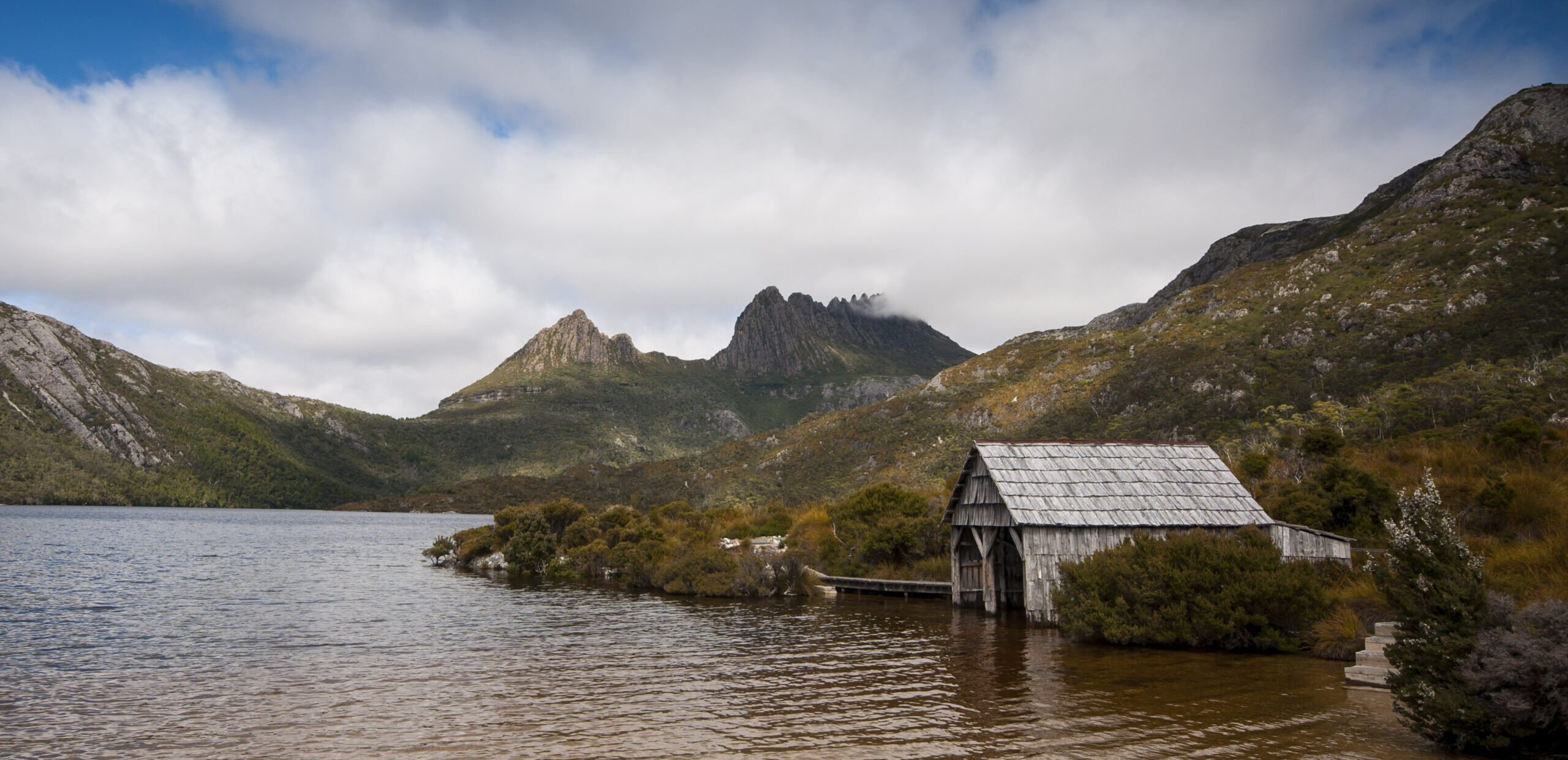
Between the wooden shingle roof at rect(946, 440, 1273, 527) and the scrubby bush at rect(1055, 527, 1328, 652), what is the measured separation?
6.48 feet

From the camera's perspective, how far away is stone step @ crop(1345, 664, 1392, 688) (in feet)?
46.6

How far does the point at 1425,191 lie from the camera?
106438mm

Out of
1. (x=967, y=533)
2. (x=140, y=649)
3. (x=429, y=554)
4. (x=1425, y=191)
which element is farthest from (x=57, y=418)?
(x=1425, y=191)

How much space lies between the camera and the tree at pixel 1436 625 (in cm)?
1007

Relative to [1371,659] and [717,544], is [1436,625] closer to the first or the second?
[1371,659]

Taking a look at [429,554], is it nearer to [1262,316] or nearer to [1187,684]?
[1187,684]

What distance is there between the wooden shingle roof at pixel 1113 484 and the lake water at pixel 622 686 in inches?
150

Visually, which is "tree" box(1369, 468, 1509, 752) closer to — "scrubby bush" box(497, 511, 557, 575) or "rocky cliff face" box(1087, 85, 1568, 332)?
"scrubby bush" box(497, 511, 557, 575)

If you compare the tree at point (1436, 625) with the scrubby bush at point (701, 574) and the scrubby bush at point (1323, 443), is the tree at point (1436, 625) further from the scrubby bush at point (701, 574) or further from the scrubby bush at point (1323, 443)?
the scrubby bush at point (701, 574)

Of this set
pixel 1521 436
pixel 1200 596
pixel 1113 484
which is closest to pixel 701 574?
pixel 1113 484

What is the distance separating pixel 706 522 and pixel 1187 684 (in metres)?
41.2

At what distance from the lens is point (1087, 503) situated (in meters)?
23.4

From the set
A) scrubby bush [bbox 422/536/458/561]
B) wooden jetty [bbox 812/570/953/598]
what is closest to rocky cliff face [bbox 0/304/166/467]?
scrubby bush [bbox 422/536/458/561]

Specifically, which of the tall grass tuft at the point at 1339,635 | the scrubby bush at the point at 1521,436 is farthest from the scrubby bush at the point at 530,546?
the scrubby bush at the point at 1521,436
